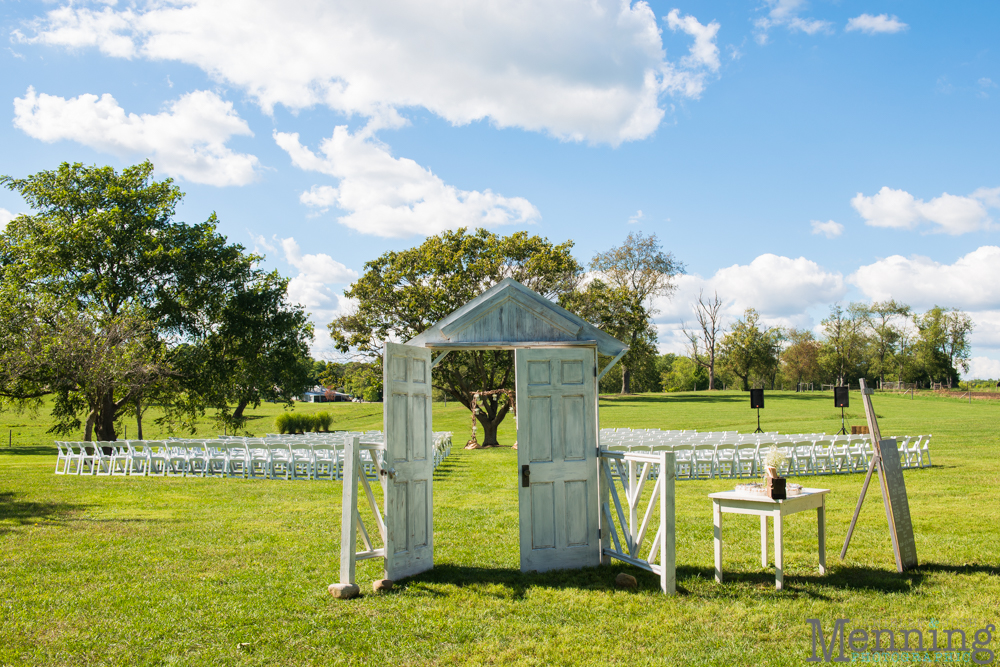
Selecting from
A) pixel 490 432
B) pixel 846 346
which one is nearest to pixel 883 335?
pixel 846 346

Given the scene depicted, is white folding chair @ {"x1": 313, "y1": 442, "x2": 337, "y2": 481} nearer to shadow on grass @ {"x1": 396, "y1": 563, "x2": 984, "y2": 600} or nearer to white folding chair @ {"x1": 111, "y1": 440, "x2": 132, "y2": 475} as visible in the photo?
white folding chair @ {"x1": 111, "y1": 440, "x2": 132, "y2": 475}

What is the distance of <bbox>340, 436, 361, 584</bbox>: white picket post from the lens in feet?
20.1

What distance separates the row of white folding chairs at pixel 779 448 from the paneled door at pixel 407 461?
340 inches

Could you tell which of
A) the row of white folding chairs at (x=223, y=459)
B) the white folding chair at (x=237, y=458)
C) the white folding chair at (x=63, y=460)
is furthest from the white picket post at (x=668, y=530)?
the white folding chair at (x=63, y=460)

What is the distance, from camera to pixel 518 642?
479cm

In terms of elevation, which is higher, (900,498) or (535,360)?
(535,360)

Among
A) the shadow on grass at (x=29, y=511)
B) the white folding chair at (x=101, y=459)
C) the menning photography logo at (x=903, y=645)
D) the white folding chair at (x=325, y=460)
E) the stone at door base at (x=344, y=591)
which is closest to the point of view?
the menning photography logo at (x=903, y=645)

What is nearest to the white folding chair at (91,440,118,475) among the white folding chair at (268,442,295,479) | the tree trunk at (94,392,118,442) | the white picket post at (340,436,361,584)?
the white folding chair at (268,442,295,479)

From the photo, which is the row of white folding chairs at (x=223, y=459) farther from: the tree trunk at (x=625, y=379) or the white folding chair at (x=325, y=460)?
the tree trunk at (x=625, y=379)

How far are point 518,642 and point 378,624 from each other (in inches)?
46.8

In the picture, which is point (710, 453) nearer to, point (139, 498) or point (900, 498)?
point (900, 498)

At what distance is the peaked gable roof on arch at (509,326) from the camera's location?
7.49m

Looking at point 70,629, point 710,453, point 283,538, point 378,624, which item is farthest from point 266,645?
point 710,453

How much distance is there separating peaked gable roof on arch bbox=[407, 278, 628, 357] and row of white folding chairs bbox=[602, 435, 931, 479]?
7991mm
